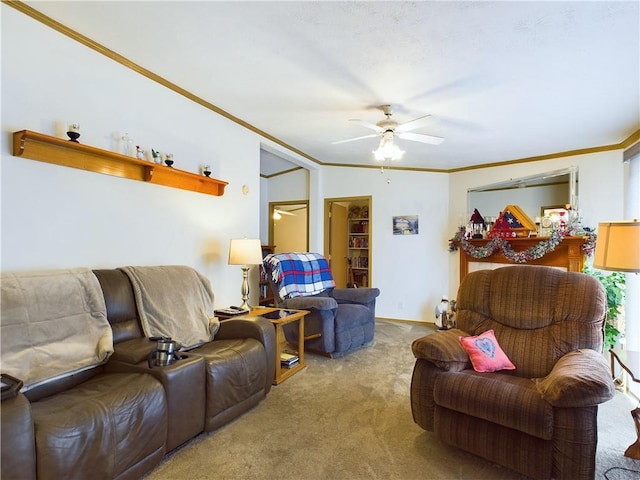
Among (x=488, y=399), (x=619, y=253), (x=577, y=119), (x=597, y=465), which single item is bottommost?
(x=597, y=465)

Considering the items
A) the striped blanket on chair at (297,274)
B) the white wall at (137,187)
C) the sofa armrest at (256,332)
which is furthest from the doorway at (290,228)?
the sofa armrest at (256,332)

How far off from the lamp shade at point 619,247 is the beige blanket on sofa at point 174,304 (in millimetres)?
2603

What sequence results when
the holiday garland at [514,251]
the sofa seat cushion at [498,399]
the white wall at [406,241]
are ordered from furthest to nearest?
the white wall at [406,241] → the holiday garland at [514,251] → the sofa seat cushion at [498,399]

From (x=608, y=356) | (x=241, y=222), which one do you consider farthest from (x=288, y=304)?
(x=608, y=356)

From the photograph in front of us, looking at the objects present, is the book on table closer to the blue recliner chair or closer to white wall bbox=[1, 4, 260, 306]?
the blue recliner chair

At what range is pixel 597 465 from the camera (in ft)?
6.24

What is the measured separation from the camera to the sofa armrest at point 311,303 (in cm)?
351

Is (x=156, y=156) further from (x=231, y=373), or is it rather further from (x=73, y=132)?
(x=231, y=373)

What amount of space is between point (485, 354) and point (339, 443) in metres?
1.05

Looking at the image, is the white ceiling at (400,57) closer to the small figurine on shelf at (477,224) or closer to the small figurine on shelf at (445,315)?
the small figurine on shelf at (477,224)

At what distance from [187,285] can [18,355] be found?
1137 mm

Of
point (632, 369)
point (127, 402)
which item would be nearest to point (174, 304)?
point (127, 402)

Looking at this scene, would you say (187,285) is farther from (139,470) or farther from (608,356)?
(608,356)

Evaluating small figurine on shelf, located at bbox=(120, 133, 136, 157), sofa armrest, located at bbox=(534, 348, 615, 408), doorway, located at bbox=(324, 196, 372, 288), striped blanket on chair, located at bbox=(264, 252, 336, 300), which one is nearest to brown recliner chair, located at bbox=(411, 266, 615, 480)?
sofa armrest, located at bbox=(534, 348, 615, 408)
